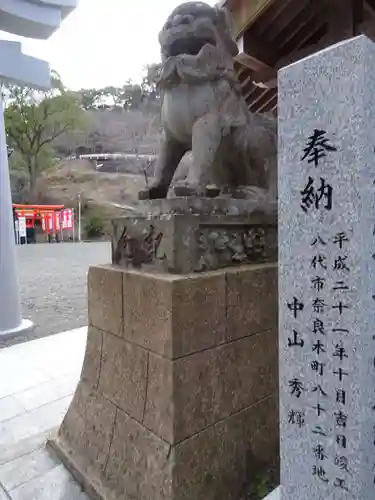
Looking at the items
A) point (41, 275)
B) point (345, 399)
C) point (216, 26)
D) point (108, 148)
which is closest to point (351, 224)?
point (345, 399)

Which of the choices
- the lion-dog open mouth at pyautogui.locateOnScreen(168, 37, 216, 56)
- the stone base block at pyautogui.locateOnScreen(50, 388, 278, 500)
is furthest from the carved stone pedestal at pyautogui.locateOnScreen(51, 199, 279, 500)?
the lion-dog open mouth at pyautogui.locateOnScreen(168, 37, 216, 56)

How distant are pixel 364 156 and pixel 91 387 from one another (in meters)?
1.90

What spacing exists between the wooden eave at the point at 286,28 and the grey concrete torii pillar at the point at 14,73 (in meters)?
3.09

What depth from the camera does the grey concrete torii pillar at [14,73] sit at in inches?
188

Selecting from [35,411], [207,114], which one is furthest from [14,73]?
[35,411]

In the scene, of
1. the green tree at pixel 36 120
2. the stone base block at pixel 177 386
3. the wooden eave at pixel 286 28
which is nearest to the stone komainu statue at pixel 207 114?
the stone base block at pixel 177 386

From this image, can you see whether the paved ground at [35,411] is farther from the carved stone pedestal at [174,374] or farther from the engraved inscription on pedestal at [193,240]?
the engraved inscription on pedestal at [193,240]

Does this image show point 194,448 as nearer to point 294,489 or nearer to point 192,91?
point 294,489

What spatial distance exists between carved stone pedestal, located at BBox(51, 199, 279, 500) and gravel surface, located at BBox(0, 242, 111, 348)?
3.12 meters

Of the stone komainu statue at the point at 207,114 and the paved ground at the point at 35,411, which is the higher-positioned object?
the stone komainu statue at the point at 207,114

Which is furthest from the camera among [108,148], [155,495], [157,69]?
[108,148]

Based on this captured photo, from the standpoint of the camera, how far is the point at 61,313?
599 centimetres

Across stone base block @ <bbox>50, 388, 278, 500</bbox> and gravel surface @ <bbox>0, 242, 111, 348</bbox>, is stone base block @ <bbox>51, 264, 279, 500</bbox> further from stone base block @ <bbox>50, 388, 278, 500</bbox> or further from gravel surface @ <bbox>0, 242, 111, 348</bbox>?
gravel surface @ <bbox>0, 242, 111, 348</bbox>

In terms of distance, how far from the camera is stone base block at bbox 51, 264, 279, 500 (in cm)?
165
